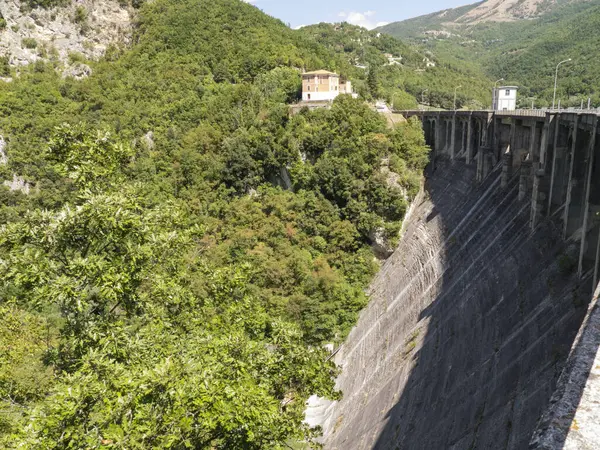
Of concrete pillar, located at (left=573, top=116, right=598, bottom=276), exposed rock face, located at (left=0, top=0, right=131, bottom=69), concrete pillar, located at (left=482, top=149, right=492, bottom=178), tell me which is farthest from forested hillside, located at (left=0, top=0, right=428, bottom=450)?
concrete pillar, located at (left=573, top=116, right=598, bottom=276)

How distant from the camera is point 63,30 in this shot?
8338cm

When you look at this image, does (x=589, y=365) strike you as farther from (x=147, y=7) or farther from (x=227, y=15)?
(x=147, y=7)

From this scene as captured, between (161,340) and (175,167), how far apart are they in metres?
49.6

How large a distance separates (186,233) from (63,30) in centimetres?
9338

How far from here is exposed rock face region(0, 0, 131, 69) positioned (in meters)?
79.1

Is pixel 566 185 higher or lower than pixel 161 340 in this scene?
higher

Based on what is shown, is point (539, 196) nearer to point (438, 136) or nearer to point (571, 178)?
point (571, 178)

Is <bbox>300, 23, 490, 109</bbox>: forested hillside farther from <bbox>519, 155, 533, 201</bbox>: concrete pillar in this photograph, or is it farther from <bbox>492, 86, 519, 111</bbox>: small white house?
<bbox>519, 155, 533, 201</bbox>: concrete pillar

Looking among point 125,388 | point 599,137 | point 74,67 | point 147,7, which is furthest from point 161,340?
point 147,7

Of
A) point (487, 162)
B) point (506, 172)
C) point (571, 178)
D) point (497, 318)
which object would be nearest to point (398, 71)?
point (487, 162)

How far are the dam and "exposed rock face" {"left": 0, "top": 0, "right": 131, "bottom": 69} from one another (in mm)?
80809

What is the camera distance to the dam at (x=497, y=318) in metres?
11.1

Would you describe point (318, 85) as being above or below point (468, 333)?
above

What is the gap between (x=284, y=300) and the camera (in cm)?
3434
